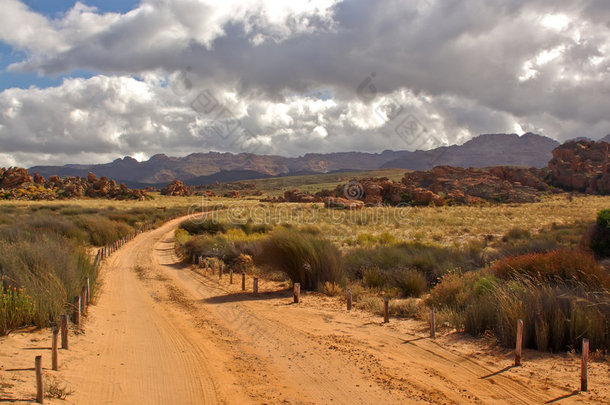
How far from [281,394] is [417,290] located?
8.26 meters

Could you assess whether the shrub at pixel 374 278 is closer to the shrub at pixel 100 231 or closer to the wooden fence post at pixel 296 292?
the wooden fence post at pixel 296 292

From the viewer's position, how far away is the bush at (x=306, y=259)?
49.6 ft

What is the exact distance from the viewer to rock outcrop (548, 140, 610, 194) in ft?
243

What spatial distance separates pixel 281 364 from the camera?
800cm

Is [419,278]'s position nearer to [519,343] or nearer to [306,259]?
[306,259]

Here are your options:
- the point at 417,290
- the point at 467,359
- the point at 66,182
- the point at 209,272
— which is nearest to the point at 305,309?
the point at 417,290

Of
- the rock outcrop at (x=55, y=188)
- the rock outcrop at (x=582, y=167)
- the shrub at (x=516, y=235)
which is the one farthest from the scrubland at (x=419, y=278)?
the rock outcrop at (x=55, y=188)

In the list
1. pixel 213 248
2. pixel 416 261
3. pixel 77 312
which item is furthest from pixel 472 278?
pixel 213 248

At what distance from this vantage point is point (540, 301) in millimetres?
8719

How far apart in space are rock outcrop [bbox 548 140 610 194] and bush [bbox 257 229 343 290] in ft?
239

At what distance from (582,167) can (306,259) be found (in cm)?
8452

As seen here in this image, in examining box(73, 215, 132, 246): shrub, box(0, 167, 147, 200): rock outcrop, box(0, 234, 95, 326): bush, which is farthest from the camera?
box(0, 167, 147, 200): rock outcrop

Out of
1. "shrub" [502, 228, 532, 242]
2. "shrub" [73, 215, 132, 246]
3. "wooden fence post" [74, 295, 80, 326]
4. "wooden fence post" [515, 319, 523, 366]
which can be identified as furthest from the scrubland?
"shrub" [73, 215, 132, 246]

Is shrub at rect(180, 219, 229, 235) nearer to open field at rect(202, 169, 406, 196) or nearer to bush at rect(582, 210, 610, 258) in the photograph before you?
bush at rect(582, 210, 610, 258)
